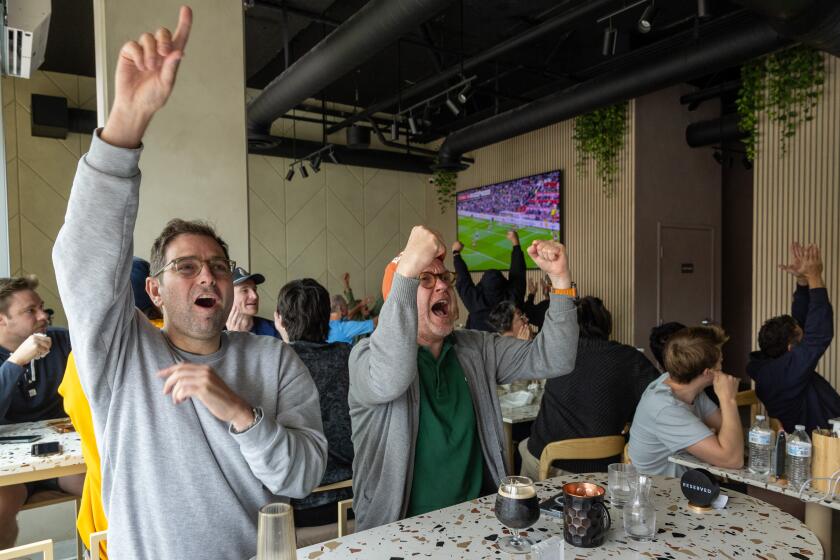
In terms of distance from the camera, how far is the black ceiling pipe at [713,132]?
6837 mm

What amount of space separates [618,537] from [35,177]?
7904 millimetres

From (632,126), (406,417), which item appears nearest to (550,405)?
(406,417)

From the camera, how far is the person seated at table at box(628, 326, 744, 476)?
7.92ft

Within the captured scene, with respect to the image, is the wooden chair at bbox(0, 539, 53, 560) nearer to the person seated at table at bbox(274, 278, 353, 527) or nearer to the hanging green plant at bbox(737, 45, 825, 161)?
the person seated at table at bbox(274, 278, 353, 527)

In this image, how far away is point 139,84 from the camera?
47.1 inches

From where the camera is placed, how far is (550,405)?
10.7 ft

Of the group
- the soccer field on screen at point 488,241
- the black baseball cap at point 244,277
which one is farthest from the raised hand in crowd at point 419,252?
the soccer field on screen at point 488,241

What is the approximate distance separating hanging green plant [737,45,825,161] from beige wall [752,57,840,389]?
99mm

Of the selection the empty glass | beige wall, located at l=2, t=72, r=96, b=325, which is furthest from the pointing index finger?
beige wall, located at l=2, t=72, r=96, b=325

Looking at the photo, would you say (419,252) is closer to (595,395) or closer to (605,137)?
(595,395)

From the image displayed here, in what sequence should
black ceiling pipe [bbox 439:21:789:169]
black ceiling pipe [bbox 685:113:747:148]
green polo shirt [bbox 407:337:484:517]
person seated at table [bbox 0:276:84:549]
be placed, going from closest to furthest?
green polo shirt [bbox 407:337:484:517]
person seated at table [bbox 0:276:84:549]
black ceiling pipe [bbox 439:21:789:169]
black ceiling pipe [bbox 685:113:747:148]

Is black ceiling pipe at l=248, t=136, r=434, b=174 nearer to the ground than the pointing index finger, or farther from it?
farther from it

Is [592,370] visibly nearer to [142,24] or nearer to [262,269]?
[142,24]

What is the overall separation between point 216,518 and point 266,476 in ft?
0.62
